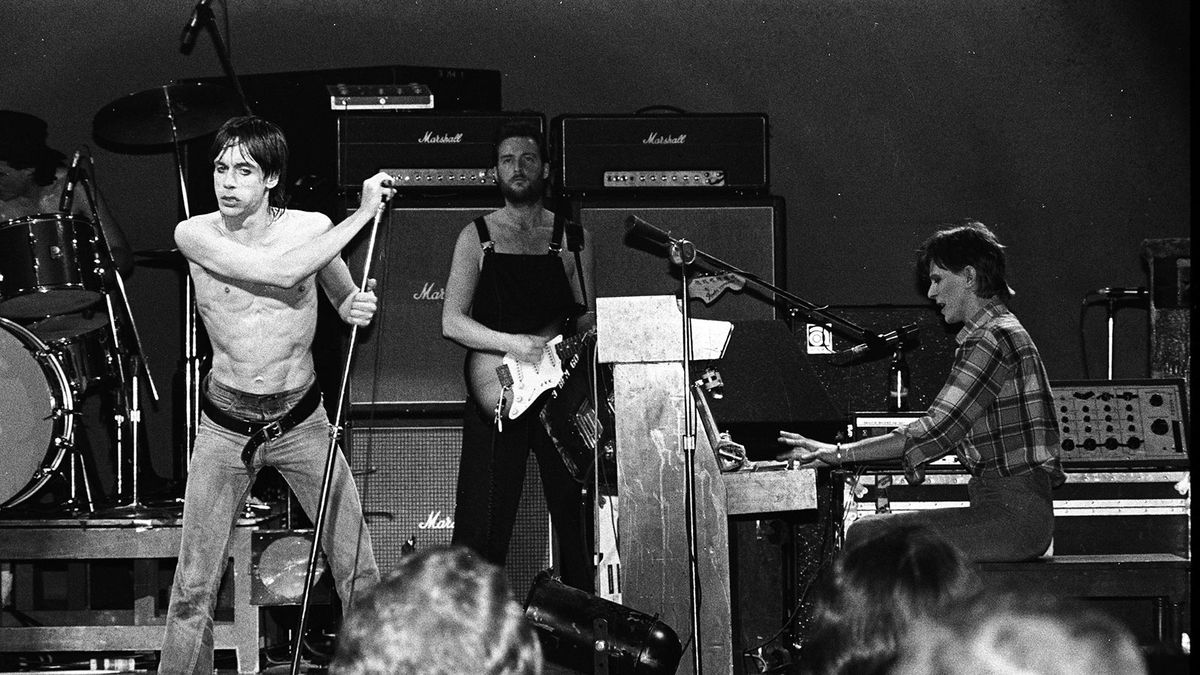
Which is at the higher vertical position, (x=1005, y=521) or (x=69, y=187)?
(x=69, y=187)

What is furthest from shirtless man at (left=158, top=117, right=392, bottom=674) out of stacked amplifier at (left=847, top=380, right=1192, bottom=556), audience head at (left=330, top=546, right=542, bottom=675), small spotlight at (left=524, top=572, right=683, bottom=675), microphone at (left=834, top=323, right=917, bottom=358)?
audience head at (left=330, top=546, right=542, bottom=675)

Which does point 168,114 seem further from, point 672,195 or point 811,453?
point 811,453

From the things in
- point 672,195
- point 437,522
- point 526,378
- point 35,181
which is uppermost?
point 35,181

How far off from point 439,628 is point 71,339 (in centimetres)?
491

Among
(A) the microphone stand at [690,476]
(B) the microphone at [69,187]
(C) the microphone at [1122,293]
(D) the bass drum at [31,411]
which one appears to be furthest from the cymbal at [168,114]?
(C) the microphone at [1122,293]

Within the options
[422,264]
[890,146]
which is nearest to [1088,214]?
[890,146]

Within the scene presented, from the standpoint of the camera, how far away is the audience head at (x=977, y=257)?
15.4 feet

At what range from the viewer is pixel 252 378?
4.58 meters

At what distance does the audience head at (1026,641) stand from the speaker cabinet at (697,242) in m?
4.54

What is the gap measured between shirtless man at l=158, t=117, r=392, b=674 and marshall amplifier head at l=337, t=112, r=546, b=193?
3.55ft

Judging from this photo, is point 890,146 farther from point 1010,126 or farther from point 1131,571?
point 1131,571

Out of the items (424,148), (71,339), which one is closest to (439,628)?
(424,148)

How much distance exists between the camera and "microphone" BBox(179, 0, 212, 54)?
5.58 meters

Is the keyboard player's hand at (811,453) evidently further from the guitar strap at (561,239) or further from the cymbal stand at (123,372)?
the cymbal stand at (123,372)
